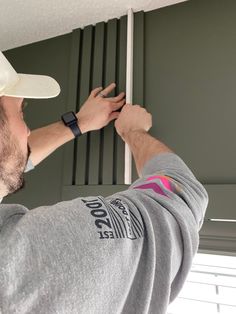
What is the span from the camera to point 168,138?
0.86m

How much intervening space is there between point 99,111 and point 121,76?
143 mm

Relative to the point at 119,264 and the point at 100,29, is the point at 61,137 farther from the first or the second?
the point at 119,264

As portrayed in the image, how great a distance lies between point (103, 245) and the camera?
0.44 metres

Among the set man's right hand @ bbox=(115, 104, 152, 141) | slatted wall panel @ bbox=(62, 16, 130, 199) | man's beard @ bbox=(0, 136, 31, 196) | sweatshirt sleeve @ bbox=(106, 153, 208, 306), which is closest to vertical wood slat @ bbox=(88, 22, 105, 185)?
slatted wall panel @ bbox=(62, 16, 130, 199)

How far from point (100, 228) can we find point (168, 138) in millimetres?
470

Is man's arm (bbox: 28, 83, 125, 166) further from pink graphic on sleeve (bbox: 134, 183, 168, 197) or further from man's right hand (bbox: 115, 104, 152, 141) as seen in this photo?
pink graphic on sleeve (bbox: 134, 183, 168, 197)

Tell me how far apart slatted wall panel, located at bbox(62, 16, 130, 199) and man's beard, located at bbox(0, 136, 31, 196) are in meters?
0.20

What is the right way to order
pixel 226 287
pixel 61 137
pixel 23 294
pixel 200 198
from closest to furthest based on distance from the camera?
pixel 23 294, pixel 200 198, pixel 226 287, pixel 61 137

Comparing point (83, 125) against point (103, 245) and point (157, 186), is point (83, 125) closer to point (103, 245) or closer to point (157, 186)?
point (157, 186)

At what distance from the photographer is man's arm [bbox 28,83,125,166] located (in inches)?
35.9

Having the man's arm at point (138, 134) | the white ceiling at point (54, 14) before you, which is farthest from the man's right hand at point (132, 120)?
the white ceiling at point (54, 14)

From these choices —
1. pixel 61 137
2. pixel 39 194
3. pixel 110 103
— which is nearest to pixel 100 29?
pixel 110 103

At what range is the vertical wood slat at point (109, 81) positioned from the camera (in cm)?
90

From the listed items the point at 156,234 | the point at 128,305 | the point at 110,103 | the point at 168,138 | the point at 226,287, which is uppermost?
the point at 110,103
